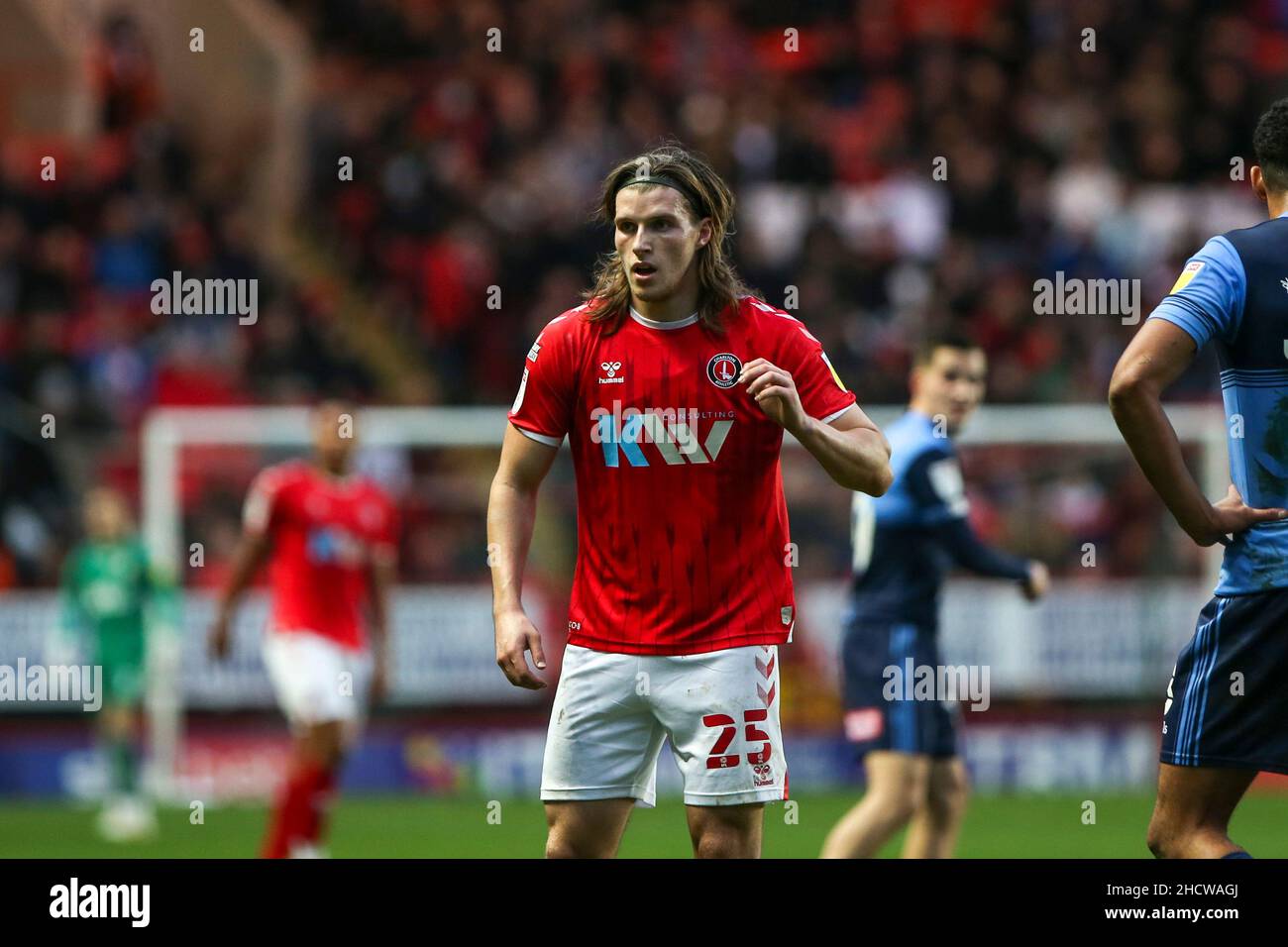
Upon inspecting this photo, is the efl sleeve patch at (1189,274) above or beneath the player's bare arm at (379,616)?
above

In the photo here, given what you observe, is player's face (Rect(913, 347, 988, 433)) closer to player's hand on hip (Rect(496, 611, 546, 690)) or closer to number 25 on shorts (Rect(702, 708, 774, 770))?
number 25 on shorts (Rect(702, 708, 774, 770))

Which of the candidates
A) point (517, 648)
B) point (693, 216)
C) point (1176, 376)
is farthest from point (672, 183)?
point (1176, 376)

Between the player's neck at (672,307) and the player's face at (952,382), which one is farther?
the player's face at (952,382)

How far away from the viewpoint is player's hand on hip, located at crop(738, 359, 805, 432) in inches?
189

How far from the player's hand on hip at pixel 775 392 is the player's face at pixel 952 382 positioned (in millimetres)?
3180

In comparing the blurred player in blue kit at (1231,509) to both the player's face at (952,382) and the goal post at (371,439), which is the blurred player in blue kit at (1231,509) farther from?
the goal post at (371,439)

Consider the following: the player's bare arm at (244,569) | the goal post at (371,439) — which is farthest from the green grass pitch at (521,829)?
the player's bare arm at (244,569)

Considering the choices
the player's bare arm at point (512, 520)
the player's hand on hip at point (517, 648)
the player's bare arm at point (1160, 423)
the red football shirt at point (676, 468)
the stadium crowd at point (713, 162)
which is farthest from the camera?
the stadium crowd at point (713, 162)

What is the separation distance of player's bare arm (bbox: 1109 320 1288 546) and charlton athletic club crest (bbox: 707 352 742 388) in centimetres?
110

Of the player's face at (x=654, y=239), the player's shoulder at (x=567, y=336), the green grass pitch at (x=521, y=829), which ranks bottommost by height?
the green grass pitch at (x=521, y=829)

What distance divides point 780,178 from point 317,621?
9.40 meters

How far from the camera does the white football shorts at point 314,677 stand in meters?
9.70

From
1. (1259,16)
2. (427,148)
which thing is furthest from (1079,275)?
(427,148)

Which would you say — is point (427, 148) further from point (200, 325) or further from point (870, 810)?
point (870, 810)
